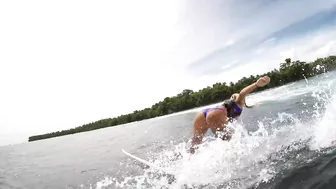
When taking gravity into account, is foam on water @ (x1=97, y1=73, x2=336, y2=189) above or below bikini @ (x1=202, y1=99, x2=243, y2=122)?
below

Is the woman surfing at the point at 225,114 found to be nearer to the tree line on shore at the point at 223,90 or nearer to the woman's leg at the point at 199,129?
the woman's leg at the point at 199,129

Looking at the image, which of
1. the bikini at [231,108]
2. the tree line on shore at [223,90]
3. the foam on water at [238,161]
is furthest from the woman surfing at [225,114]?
the tree line on shore at [223,90]

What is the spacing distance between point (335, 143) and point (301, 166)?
1.34m

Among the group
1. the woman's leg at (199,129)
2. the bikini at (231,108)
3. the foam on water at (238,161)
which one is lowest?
the foam on water at (238,161)

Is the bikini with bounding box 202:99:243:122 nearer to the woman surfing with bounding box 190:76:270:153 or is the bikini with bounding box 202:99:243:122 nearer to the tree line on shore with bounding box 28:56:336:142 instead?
the woman surfing with bounding box 190:76:270:153

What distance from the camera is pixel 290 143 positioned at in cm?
727

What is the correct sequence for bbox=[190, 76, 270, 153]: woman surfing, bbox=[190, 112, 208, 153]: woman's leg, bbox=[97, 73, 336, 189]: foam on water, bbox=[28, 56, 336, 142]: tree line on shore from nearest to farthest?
bbox=[97, 73, 336, 189]: foam on water, bbox=[190, 76, 270, 153]: woman surfing, bbox=[190, 112, 208, 153]: woman's leg, bbox=[28, 56, 336, 142]: tree line on shore

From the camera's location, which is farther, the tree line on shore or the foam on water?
the tree line on shore

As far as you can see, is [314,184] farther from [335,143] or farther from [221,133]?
[221,133]

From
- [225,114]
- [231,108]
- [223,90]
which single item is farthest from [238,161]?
[223,90]

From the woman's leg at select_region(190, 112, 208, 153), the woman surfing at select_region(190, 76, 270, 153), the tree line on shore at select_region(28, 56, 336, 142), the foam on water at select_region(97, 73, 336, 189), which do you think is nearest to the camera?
the foam on water at select_region(97, 73, 336, 189)

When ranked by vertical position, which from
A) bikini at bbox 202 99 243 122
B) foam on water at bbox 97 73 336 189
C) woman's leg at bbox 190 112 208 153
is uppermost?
bikini at bbox 202 99 243 122

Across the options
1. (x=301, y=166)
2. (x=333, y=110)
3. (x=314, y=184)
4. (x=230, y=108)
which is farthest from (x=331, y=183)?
(x=333, y=110)

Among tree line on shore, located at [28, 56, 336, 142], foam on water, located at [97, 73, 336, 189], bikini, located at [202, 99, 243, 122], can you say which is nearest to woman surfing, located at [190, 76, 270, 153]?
bikini, located at [202, 99, 243, 122]
